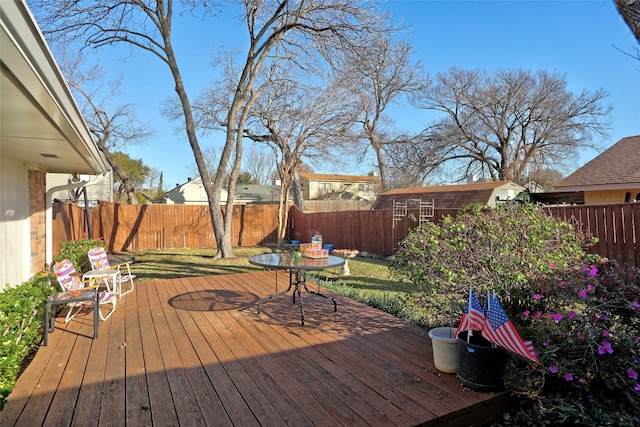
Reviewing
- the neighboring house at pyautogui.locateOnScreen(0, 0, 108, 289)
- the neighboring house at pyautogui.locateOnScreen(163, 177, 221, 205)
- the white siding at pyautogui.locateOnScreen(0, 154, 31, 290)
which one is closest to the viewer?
the neighboring house at pyautogui.locateOnScreen(0, 0, 108, 289)

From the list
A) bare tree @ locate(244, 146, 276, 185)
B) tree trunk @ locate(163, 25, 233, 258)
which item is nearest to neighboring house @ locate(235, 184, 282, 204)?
bare tree @ locate(244, 146, 276, 185)

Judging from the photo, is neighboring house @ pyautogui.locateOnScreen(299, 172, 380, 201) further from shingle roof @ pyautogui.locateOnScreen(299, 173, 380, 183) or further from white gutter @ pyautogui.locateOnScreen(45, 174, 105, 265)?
white gutter @ pyautogui.locateOnScreen(45, 174, 105, 265)

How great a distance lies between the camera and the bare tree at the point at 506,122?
19.4 metres

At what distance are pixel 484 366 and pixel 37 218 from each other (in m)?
5.52

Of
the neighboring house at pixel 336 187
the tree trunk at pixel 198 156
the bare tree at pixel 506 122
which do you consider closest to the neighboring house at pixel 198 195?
the neighboring house at pixel 336 187

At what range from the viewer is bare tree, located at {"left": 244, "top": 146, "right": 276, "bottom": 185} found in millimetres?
38250

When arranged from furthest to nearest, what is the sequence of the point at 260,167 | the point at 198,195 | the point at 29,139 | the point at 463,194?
the point at 260,167, the point at 198,195, the point at 463,194, the point at 29,139

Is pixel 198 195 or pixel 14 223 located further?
pixel 198 195

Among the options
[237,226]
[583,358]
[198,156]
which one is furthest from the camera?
[237,226]

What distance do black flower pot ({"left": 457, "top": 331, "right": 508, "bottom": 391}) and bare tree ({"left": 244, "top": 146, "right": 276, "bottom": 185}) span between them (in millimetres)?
36595

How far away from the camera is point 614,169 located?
1103cm

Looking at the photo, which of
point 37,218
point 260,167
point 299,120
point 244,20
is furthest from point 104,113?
point 260,167

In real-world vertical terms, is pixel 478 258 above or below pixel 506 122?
below

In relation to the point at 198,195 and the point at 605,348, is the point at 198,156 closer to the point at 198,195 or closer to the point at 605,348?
the point at 605,348
